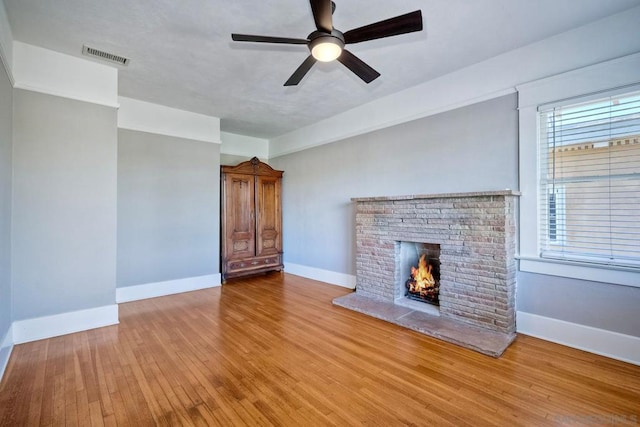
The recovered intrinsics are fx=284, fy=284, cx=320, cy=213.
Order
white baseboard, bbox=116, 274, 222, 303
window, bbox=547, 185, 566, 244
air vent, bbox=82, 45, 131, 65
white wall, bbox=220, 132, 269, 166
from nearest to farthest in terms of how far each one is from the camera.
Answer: window, bbox=547, 185, 566, 244 < air vent, bbox=82, 45, 131, 65 < white baseboard, bbox=116, 274, 222, 303 < white wall, bbox=220, 132, 269, 166

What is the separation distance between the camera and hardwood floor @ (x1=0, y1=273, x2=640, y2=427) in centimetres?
183

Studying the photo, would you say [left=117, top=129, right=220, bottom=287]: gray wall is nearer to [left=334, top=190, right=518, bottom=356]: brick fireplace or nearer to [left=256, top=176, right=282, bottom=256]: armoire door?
[left=256, top=176, right=282, bottom=256]: armoire door

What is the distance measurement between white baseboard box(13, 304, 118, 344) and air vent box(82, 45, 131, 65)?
281cm

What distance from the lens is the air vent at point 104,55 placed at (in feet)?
9.91

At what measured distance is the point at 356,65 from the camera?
7.90 ft

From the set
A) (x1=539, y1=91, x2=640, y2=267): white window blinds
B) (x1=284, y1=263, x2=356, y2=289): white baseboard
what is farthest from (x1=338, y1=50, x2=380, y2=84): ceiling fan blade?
(x1=284, y1=263, x2=356, y2=289): white baseboard

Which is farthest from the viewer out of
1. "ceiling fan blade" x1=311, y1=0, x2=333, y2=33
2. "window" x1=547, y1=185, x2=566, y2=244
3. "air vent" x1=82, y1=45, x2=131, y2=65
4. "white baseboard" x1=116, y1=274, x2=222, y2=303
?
"white baseboard" x1=116, y1=274, x2=222, y2=303

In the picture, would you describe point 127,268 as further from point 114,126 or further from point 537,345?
point 537,345

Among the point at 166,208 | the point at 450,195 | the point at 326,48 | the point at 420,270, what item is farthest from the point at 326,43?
the point at 166,208

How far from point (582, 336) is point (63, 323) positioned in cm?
522

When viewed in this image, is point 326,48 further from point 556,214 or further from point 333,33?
point 556,214

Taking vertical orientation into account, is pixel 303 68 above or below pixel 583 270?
above

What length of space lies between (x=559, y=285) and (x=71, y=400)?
166 inches

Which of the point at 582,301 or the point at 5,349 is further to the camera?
the point at 582,301
